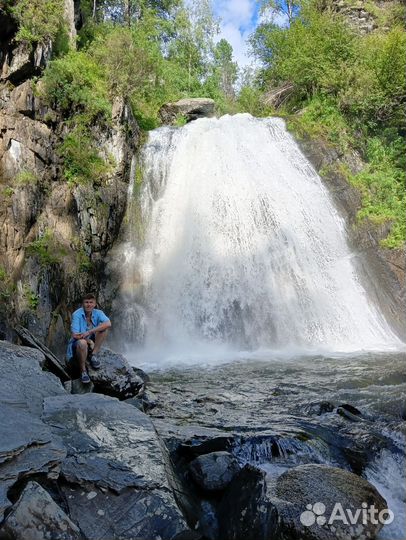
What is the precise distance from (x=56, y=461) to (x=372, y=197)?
16.6 m

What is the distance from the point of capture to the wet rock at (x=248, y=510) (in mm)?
3514

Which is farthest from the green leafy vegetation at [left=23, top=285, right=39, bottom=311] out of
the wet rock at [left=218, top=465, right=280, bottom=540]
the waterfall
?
the wet rock at [left=218, top=465, right=280, bottom=540]

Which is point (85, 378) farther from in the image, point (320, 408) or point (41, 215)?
point (41, 215)

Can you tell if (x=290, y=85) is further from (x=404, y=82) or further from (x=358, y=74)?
(x=404, y=82)

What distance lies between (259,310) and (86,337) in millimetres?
7439

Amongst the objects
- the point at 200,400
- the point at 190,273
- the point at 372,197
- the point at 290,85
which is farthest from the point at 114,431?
the point at 290,85

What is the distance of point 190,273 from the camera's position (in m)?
14.7

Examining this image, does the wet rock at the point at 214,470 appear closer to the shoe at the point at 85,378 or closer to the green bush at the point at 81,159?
the shoe at the point at 85,378

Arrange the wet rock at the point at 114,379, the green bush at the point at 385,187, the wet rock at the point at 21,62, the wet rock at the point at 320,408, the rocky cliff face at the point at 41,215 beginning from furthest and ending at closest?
the green bush at the point at 385,187, the wet rock at the point at 21,62, the rocky cliff face at the point at 41,215, the wet rock at the point at 114,379, the wet rock at the point at 320,408

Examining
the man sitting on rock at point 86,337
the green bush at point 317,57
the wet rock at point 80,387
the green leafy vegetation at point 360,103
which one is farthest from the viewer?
the green bush at point 317,57

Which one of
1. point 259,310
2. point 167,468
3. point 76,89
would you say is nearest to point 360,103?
point 259,310

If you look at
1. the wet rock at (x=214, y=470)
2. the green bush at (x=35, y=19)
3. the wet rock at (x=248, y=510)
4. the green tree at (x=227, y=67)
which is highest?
the green tree at (x=227, y=67)

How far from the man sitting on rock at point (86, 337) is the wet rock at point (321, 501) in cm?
389

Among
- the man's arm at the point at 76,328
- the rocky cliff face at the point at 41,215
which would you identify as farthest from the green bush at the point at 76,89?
the man's arm at the point at 76,328
